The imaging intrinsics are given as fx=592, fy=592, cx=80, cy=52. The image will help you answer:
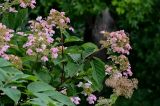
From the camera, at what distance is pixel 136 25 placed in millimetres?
6141

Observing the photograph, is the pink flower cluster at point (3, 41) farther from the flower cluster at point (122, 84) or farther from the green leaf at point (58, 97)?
the flower cluster at point (122, 84)

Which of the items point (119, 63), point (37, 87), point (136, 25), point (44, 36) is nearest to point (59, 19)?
point (44, 36)

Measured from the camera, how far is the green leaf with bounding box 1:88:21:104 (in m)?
1.89

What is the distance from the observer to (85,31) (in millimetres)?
6492

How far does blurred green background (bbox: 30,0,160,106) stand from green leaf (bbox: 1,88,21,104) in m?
3.49

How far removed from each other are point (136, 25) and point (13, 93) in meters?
4.33

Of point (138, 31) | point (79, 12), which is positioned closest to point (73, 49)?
point (79, 12)

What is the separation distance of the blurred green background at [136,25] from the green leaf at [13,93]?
3493mm

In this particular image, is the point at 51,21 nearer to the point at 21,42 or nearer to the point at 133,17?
the point at 21,42

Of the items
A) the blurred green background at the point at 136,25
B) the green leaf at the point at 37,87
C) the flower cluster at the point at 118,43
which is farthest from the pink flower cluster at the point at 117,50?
the blurred green background at the point at 136,25

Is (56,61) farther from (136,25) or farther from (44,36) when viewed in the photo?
(136,25)

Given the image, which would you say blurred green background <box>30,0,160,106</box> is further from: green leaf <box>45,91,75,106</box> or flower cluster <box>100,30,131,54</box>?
green leaf <box>45,91,75,106</box>

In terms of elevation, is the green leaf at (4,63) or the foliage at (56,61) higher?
the foliage at (56,61)

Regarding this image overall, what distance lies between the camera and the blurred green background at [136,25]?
5.48 meters
